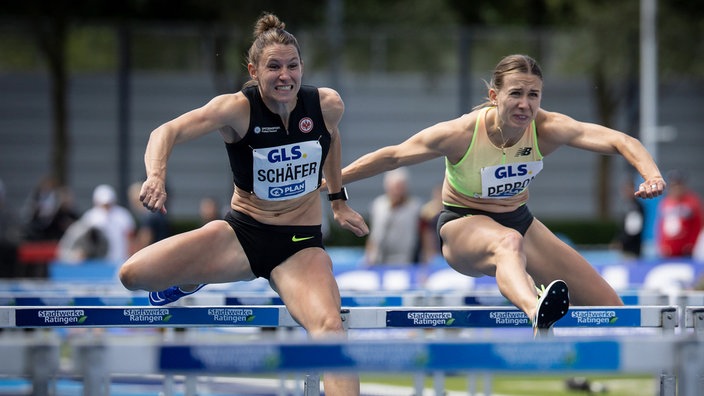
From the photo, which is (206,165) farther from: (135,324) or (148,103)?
(135,324)

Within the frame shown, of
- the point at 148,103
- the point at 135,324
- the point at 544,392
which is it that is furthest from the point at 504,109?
the point at 148,103

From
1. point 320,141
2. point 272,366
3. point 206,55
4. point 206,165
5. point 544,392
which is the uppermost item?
point 206,55

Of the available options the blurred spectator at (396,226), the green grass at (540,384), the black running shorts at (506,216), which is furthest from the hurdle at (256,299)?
the blurred spectator at (396,226)

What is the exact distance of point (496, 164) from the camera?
20.3 feet

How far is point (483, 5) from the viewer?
30344mm

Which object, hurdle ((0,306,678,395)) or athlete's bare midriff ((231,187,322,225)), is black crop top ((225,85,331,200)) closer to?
athlete's bare midriff ((231,187,322,225))

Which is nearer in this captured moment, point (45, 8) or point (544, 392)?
point (544, 392)

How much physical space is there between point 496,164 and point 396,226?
7145 mm

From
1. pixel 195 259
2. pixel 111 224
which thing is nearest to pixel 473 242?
pixel 195 259

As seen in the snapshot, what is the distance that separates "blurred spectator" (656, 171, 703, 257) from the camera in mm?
14344

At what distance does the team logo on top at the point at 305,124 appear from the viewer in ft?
19.2

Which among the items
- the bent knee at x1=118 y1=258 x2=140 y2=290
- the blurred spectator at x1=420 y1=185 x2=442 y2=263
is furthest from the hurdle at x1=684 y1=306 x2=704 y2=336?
the blurred spectator at x1=420 y1=185 x2=442 y2=263

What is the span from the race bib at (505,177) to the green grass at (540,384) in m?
4.19

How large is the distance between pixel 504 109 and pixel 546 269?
0.92 metres
